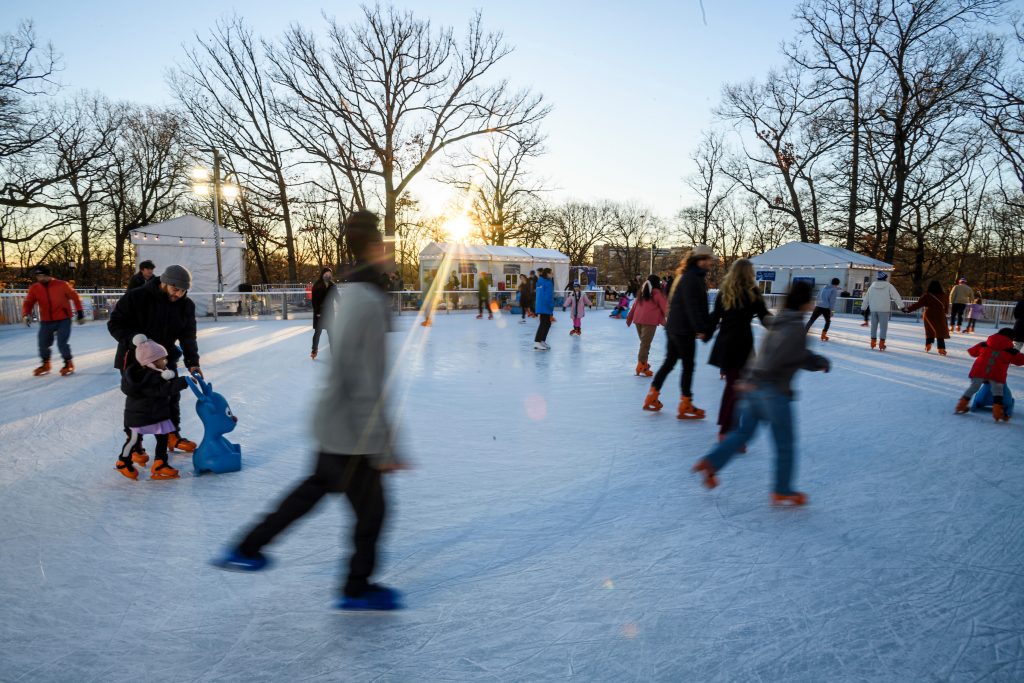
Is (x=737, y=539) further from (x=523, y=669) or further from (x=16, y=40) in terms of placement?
(x=16, y=40)

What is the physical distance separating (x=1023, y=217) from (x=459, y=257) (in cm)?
2595

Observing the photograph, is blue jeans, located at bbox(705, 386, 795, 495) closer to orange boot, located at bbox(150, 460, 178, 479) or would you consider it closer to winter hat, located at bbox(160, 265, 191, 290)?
orange boot, located at bbox(150, 460, 178, 479)

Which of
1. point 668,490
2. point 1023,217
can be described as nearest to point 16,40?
point 668,490

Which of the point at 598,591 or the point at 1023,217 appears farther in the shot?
the point at 1023,217

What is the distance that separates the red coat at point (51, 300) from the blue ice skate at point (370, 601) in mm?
7179

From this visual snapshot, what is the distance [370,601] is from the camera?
2.08 metres

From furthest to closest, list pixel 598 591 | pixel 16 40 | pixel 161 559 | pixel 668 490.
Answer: pixel 16 40 < pixel 668 490 < pixel 161 559 < pixel 598 591

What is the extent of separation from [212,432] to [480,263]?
19180 mm

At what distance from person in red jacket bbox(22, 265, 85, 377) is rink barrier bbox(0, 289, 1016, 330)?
5.72 metres

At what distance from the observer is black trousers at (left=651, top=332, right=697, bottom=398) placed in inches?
195

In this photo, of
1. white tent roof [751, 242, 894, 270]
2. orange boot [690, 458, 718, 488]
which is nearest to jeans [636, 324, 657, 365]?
orange boot [690, 458, 718, 488]

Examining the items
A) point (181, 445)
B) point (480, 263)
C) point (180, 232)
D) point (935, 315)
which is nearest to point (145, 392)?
point (181, 445)

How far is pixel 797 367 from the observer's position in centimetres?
291

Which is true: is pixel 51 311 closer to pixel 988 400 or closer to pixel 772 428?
pixel 772 428
